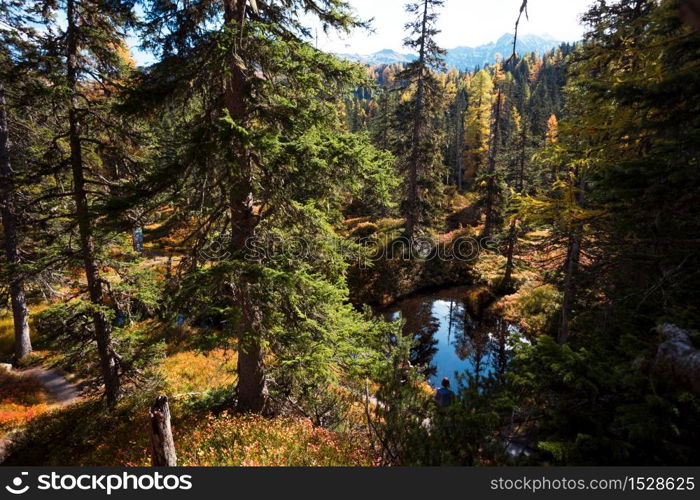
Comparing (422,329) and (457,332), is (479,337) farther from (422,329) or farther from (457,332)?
(422,329)

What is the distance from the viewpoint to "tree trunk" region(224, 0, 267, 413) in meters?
6.49

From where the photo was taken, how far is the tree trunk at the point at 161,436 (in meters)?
5.26

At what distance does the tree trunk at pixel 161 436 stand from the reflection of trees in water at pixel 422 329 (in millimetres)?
13286

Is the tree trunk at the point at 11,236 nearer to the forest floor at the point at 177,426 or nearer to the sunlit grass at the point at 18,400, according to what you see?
the forest floor at the point at 177,426

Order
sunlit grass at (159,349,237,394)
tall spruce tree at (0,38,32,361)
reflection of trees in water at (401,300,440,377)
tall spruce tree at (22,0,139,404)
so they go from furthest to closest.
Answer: reflection of trees in water at (401,300,440,377) < sunlit grass at (159,349,237,394) < tall spruce tree at (0,38,32,361) < tall spruce tree at (22,0,139,404)

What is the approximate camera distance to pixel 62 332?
965 centimetres

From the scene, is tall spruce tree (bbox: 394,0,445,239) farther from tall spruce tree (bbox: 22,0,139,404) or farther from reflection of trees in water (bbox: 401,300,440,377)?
tall spruce tree (bbox: 22,0,139,404)

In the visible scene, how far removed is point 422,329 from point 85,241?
17421 millimetres

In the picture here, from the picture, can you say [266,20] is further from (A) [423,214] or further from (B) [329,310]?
(A) [423,214]

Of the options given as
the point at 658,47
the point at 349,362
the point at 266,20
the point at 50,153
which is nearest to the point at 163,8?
the point at 266,20

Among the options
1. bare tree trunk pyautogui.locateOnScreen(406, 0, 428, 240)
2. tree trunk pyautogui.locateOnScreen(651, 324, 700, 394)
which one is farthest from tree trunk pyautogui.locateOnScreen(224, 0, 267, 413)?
bare tree trunk pyautogui.locateOnScreen(406, 0, 428, 240)

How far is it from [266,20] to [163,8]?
2.07 metres

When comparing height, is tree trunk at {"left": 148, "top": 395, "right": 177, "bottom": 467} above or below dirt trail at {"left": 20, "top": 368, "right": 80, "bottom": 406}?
above

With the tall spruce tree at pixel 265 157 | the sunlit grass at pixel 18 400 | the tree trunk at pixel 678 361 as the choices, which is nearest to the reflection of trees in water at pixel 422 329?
the tall spruce tree at pixel 265 157
